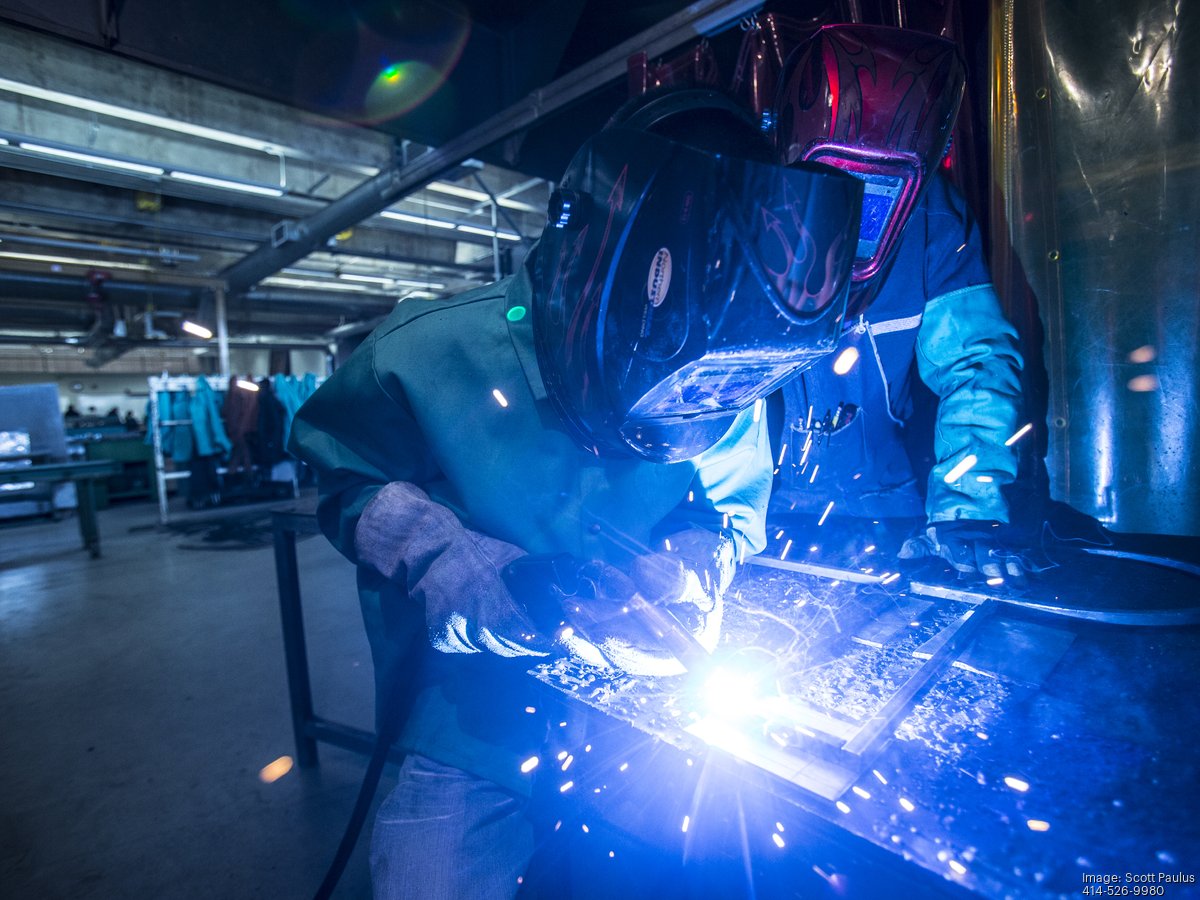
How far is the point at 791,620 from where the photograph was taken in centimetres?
93

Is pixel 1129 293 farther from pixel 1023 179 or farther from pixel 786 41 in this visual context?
pixel 786 41

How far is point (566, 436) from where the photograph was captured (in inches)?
42.1

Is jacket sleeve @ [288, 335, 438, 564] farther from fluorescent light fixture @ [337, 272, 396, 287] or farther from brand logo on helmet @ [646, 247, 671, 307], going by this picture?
fluorescent light fixture @ [337, 272, 396, 287]

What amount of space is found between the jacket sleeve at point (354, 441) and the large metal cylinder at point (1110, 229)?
179 centimetres

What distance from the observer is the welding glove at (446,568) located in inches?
34.3

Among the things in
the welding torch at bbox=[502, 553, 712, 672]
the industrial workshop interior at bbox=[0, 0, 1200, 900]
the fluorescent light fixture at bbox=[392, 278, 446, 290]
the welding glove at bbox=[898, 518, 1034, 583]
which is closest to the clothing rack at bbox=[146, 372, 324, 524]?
the fluorescent light fixture at bbox=[392, 278, 446, 290]

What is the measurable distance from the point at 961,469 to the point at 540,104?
2315 mm

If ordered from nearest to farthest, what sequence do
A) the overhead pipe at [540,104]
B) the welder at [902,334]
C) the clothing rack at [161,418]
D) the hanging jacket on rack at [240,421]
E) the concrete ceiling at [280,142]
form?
the welder at [902,334] → the overhead pipe at [540,104] → the concrete ceiling at [280,142] → the clothing rack at [161,418] → the hanging jacket on rack at [240,421]

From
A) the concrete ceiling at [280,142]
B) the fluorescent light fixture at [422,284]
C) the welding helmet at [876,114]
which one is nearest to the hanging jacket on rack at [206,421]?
the concrete ceiling at [280,142]

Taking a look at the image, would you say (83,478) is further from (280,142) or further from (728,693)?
(728,693)

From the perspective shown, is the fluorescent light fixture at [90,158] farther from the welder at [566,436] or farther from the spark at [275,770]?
the welder at [566,436]

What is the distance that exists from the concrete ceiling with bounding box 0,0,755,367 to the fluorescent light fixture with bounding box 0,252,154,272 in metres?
0.04

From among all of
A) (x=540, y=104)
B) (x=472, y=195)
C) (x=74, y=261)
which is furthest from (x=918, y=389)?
(x=74, y=261)

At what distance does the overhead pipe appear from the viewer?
6.55 feet
